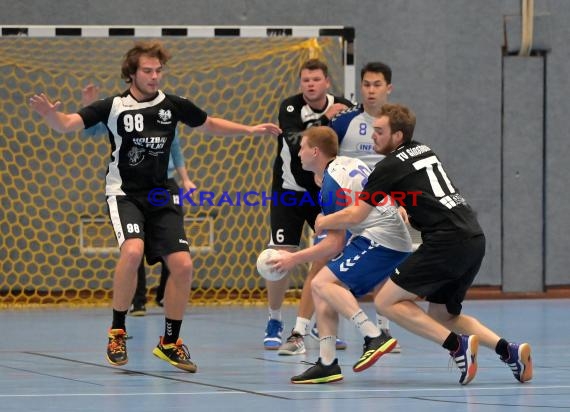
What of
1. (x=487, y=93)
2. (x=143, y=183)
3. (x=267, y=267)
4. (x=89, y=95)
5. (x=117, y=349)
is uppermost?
(x=487, y=93)

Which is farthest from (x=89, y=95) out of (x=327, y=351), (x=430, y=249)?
(x=430, y=249)

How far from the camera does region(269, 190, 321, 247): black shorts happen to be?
8.23m

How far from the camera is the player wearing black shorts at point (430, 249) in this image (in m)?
6.18

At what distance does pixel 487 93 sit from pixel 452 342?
21.3 feet

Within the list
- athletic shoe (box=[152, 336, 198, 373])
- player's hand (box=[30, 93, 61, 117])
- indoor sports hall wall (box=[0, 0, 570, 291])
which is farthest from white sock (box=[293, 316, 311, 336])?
indoor sports hall wall (box=[0, 0, 570, 291])

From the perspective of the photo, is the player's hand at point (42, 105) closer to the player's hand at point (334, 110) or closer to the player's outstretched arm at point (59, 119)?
the player's outstretched arm at point (59, 119)

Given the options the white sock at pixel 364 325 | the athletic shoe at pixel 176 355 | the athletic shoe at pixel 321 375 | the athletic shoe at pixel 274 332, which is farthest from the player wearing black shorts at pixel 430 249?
the athletic shoe at pixel 274 332

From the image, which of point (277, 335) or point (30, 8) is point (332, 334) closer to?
point (277, 335)

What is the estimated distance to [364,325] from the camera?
6352 millimetres

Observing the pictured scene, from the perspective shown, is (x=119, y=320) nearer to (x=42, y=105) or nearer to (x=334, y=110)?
(x=42, y=105)

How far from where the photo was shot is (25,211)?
1193 centimetres

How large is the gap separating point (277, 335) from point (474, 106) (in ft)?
15.9

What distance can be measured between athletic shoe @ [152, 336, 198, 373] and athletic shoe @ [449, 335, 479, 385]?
1.54 metres

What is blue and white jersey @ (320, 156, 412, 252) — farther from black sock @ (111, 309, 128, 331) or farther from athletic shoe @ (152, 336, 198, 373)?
black sock @ (111, 309, 128, 331)
